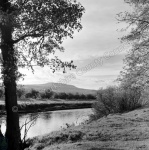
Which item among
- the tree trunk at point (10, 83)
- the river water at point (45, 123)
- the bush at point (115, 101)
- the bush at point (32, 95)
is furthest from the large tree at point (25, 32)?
the bush at point (32, 95)

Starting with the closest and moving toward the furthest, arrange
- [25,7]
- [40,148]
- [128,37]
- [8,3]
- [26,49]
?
[25,7]
[8,3]
[26,49]
[40,148]
[128,37]

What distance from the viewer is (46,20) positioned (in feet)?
36.7

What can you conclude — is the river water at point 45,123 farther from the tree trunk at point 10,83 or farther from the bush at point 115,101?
the tree trunk at point 10,83

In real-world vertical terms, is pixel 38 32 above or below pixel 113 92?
above

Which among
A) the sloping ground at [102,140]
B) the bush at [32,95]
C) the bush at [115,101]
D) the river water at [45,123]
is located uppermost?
the bush at [32,95]

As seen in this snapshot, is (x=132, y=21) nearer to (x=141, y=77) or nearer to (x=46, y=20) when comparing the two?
(x=141, y=77)

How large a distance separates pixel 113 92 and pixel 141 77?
46.6 feet

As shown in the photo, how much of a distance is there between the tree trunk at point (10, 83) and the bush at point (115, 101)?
20.3m

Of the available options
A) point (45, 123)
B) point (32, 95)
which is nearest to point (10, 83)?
point (45, 123)

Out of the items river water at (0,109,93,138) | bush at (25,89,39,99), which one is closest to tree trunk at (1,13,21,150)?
river water at (0,109,93,138)

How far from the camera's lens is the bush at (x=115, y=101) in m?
32.1

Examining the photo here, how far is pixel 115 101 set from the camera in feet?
106

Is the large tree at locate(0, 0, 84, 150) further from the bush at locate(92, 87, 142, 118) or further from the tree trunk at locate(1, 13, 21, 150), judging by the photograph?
the bush at locate(92, 87, 142, 118)

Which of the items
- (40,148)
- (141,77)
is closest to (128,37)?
(141,77)
